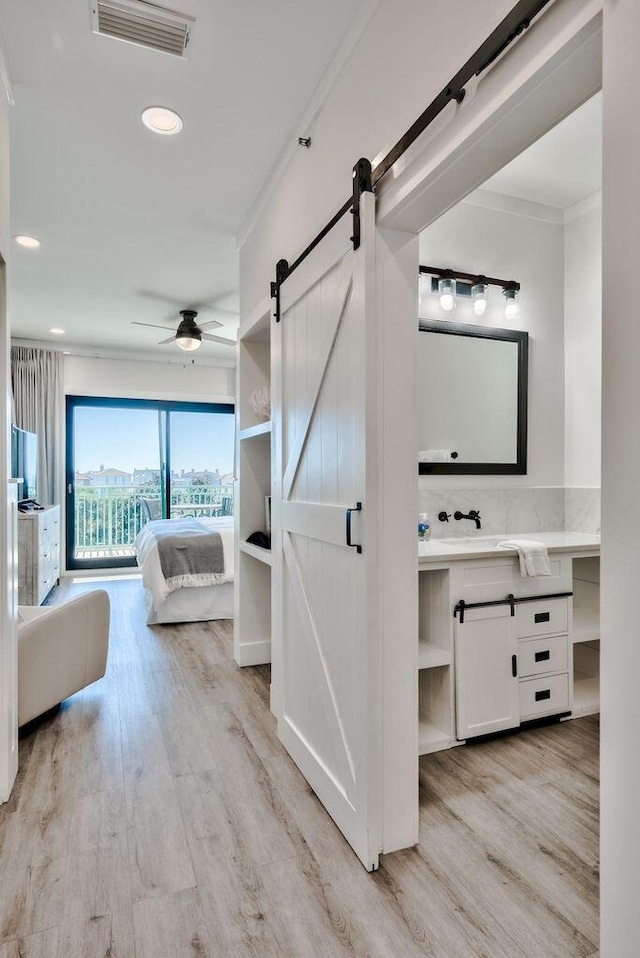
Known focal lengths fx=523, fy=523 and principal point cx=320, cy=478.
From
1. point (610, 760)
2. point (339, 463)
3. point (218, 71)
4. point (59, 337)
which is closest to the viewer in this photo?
point (610, 760)

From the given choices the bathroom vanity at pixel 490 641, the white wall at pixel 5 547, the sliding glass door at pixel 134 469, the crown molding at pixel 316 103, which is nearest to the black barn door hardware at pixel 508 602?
the bathroom vanity at pixel 490 641

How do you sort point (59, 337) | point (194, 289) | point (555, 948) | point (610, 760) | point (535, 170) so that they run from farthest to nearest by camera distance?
point (59, 337)
point (194, 289)
point (535, 170)
point (555, 948)
point (610, 760)

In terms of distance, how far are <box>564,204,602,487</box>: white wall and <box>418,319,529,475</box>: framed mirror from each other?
1.04 ft

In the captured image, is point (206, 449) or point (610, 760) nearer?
point (610, 760)

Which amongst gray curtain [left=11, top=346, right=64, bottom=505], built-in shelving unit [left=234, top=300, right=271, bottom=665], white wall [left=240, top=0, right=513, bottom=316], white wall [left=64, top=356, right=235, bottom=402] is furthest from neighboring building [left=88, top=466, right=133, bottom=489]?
white wall [left=240, top=0, right=513, bottom=316]

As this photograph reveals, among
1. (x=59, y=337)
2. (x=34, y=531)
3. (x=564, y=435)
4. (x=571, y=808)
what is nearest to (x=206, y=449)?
(x=59, y=337)

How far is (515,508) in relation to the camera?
9.88 feet

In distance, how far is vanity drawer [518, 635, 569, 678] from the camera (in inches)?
95.5

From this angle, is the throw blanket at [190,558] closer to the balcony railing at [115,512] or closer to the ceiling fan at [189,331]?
the ceiling fan at [189,331]

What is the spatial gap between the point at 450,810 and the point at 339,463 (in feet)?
4.37

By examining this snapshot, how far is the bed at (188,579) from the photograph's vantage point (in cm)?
430

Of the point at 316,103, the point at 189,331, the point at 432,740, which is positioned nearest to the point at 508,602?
the point at 432,740

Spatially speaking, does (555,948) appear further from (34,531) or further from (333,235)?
(34,531)

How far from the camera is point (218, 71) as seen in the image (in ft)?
6.69
